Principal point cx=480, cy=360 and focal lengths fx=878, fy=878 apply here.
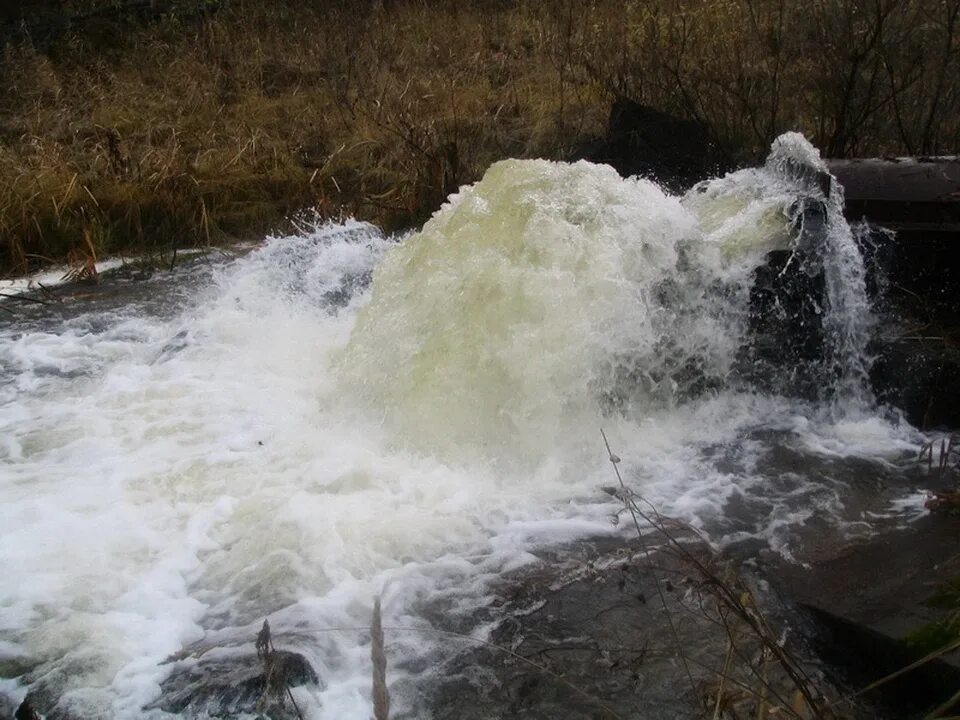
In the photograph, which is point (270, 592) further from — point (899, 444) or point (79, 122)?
point (79, 122)

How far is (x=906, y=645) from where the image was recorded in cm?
281

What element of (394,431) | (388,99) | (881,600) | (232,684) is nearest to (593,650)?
(881,600)

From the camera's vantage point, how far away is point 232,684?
9.55 feet

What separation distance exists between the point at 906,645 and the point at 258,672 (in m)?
2.12

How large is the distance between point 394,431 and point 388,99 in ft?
19.2

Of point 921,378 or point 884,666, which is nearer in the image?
point 884,666

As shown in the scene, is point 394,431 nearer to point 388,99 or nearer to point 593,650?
point 593,650

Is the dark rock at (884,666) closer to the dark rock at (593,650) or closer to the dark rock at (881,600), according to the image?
the dark rock at (881,600)

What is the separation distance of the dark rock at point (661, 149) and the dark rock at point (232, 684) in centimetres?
540

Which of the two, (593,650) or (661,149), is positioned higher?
(661,149)

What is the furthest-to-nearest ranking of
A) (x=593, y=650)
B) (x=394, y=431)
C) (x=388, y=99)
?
(x=388, y=99), (x=394, y=431), (x=593, y=650)

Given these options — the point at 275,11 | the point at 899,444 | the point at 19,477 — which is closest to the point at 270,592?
the point at 19,477

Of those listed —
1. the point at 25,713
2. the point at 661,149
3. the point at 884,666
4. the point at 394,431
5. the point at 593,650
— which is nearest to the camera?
the point at 25,713

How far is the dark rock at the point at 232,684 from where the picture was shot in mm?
2822
